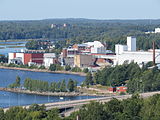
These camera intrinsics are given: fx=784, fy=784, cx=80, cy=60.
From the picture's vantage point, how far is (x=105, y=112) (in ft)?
35.4

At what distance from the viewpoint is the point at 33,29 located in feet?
160

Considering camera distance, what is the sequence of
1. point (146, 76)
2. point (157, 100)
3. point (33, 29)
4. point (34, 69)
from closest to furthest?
point (157, 100)
point (146, 76)
point (34, 69)
point (33, 29)

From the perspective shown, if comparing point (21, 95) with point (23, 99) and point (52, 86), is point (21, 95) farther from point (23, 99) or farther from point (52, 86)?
point (23, 99)

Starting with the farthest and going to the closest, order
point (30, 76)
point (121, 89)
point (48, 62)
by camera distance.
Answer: point (48, 62) → point (30, 76) → point (121, 89)

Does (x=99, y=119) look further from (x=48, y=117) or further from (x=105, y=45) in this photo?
(x=105, y=45)

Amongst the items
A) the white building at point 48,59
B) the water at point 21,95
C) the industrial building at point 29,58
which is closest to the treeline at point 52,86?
the water at point 21,95

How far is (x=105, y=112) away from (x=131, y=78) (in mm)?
7671

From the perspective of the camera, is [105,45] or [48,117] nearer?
[48,117]

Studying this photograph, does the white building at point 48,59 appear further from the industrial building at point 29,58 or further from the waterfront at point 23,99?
the waterfront at point 23,99

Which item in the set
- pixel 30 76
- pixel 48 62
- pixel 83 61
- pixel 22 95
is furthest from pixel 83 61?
pixel 22 95

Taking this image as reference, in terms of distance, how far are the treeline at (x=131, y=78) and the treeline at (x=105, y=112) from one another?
478cm

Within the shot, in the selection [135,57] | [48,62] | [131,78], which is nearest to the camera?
[131,78]

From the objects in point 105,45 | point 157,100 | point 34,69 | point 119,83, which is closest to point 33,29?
point 105,45

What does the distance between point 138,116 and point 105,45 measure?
54.9 ft
